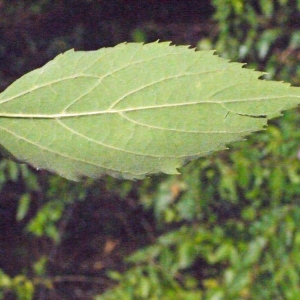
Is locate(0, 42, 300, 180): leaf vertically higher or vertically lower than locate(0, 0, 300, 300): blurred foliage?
higher

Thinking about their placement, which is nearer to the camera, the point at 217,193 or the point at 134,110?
the point at 134,110

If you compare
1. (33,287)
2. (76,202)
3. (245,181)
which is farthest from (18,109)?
(33,287)

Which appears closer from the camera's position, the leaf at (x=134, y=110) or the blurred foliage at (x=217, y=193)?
the leaf at (x=134, y=110)

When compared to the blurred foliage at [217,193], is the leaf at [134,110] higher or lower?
higher

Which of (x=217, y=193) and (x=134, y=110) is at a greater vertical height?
(x=134, y=110)

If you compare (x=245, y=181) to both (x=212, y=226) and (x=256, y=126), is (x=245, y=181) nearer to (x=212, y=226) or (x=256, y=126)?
(x=212, y=226)
